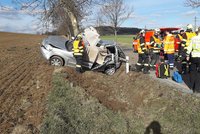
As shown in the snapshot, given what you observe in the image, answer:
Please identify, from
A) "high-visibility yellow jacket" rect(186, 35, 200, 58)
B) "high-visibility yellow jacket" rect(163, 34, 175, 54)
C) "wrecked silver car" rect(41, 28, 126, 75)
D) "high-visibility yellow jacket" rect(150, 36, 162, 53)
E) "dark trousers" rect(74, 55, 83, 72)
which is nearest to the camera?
"high-visibility yellow jacket" rect(186, 35, 200, 58)

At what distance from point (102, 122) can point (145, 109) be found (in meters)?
1.63

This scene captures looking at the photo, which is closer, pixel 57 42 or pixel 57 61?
pixel 57 61

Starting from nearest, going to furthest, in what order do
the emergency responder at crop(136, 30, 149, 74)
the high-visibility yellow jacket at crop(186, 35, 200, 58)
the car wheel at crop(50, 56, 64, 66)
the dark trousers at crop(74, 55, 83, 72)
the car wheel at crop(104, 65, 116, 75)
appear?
the high-visibility yellow jacket at crop(186, 35, 200, 58) → the emergency responder at crop(136, 30, 149, 74) → the dark trousers at crop(74, 55, 83, 72) → the car wheel at crop(104, 65, 116, 75) → the car wheel at crop(50, 56, 64, 66)

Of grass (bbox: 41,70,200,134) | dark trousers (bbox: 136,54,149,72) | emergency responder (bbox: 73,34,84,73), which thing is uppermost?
emergency responder (bbox: 73,34,84,73)

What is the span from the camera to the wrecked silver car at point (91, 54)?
1524 centimetres

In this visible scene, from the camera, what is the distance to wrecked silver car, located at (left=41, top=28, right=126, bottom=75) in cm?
1524

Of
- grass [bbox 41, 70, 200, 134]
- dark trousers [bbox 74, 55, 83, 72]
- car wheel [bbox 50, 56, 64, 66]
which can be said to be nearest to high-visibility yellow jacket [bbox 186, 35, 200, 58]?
grass [bbox 41, 70, 200, 134]

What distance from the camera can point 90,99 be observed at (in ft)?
33.8

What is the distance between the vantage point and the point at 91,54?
1516 cm

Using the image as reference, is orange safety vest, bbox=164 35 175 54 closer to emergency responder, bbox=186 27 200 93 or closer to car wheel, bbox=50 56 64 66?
emergency responder, bbox=186 27 200 93

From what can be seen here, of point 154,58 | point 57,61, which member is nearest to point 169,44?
point 154,58

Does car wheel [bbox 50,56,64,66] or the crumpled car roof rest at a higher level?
the crumpled car roof

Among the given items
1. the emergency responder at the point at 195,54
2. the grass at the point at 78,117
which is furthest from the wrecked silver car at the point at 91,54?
the emergency responder at the point at 195,54

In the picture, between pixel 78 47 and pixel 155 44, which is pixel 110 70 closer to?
pixel 78 47
